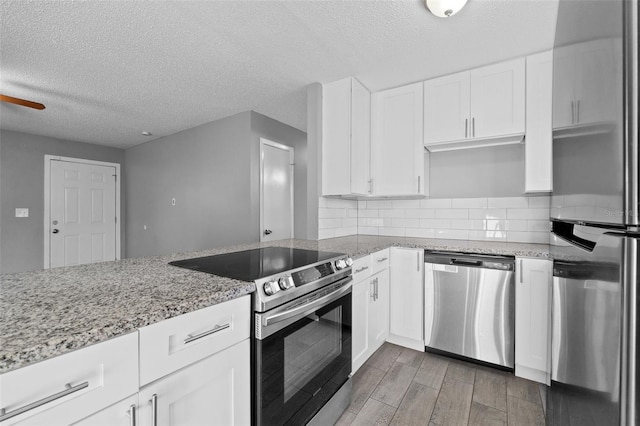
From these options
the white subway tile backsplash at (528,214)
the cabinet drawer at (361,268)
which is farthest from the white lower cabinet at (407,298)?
the white subway tile backsplash at (528,214)

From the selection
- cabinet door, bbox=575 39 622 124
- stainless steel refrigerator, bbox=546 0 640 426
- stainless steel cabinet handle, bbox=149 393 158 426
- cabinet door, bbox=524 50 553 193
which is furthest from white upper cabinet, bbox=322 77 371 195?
stainless steel cabinet handle, bbox=149 393 158 426

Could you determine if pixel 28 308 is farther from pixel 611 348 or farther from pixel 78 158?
pixel 78 158

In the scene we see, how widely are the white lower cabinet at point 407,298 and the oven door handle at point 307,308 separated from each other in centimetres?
84

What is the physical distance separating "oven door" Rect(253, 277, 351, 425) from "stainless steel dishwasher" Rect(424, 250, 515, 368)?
3.01 ft

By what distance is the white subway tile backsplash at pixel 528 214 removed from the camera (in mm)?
2339

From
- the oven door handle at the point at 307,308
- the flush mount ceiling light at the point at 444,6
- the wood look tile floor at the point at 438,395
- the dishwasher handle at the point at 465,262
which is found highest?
the flush mount ceiling light at the point at 444,6

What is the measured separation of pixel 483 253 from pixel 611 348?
1.63 meters

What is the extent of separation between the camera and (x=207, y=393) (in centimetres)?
94

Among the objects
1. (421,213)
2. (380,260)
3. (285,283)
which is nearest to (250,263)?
(285,283)

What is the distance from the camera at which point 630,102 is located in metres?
0.48

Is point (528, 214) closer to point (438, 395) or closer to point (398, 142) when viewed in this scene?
point (398, 142)

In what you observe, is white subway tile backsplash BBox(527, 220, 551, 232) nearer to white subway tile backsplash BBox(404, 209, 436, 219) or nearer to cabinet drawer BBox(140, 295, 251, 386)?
white subway tile backsplash BBox(404, 209, 436, 219)

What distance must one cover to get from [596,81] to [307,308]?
124 centimetres

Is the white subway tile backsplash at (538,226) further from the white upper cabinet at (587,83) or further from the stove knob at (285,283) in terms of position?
the stove knob at (285,283)
